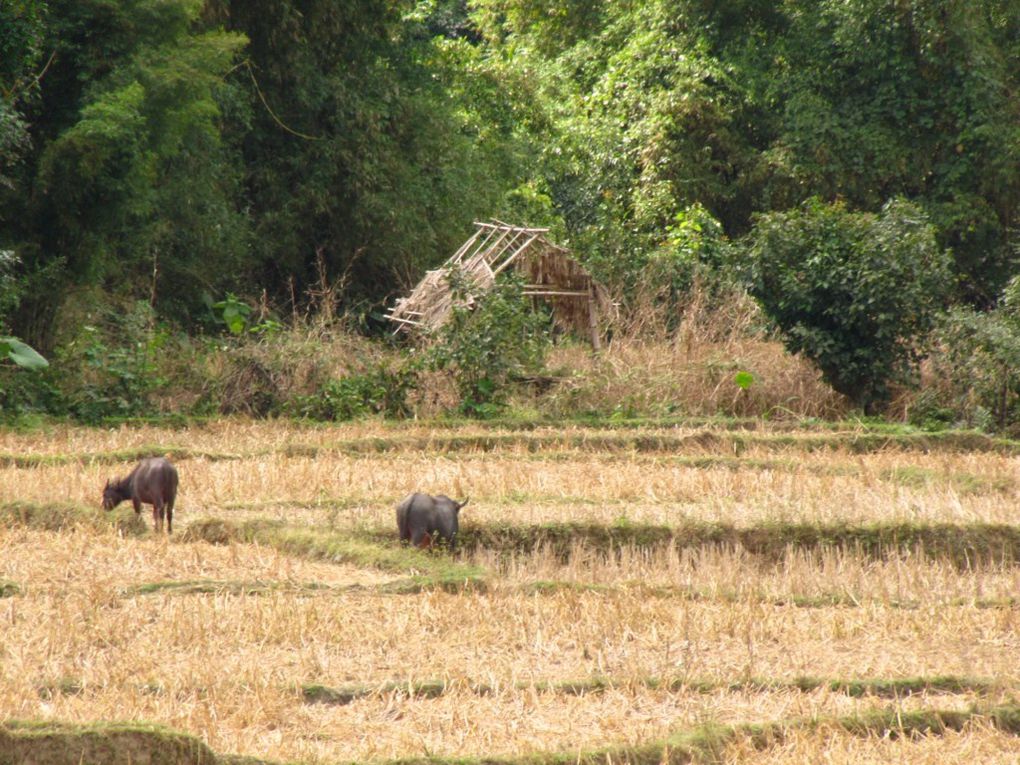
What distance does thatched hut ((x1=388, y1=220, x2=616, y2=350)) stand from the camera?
1554 centimetres

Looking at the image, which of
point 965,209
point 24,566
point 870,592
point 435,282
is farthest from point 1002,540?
point 965,209

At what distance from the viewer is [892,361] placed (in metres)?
13.7

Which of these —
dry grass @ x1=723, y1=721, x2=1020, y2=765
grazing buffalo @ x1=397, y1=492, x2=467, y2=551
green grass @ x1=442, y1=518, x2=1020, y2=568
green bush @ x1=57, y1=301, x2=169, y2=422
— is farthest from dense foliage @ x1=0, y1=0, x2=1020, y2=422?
dry grass @ x1=723, y1=721, x2=1020, y2=765

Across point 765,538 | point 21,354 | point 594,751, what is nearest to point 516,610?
point 594,751

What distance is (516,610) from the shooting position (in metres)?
6.09

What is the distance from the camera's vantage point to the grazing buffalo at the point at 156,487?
25.0 ft

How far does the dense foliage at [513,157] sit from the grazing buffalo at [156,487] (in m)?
4.94

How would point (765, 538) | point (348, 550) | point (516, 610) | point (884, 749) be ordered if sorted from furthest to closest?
1. point (765, 538)
2. point (348, 550)
3. point (516, 610)
4. point (884, 749)

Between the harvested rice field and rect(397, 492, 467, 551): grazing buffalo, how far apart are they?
0.36 feet

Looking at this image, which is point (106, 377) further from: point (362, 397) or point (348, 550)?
point (348, 550)

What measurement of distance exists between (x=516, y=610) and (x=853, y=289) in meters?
8.50

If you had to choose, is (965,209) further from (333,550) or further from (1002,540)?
(333,550)

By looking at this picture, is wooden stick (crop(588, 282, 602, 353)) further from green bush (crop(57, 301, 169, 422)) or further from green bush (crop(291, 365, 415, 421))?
green bush (crop(57, 301, 169, 422))

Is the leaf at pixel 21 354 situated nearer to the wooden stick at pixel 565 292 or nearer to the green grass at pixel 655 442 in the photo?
the green grass at pixel 655 442
